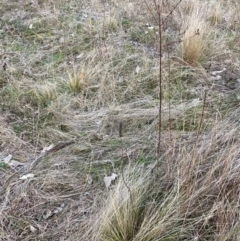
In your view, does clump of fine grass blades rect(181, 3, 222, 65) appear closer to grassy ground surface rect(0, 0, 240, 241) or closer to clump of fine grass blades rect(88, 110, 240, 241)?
grassy ground surface rect(0, 0, 240, 241)

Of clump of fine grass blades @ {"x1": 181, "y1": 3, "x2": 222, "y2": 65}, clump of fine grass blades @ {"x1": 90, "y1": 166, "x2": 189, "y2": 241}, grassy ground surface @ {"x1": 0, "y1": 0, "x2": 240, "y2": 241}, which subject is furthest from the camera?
clump of fine grass blades @ {"x1": 181, "y1": 3, "x2": 222, "y2": 65}

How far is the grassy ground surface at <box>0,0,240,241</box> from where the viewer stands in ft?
5.42

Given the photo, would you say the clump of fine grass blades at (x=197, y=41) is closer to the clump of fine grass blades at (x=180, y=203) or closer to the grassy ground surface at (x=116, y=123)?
the grassy ground surface at (x=116, y=123)

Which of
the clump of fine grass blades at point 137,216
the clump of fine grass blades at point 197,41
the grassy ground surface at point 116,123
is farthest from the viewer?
the clump of fine grass blades at point 197,41

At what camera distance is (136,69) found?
3078 millimetres

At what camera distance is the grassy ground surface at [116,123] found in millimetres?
1653

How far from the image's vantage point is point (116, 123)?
97.8 inches

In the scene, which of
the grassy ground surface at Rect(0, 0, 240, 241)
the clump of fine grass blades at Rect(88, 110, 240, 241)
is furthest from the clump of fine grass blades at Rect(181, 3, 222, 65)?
the clump of fine grass blades at Rect(88, 110, 240, 241)

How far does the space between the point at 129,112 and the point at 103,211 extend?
104 centimetres

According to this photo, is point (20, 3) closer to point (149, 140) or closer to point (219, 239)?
point (149, 140)

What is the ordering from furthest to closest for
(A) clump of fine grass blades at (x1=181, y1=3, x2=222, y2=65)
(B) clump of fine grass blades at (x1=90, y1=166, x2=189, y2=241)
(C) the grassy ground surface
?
(A) clump of fine grass blades at (x1=181, y1=3, x2=222, y2=65), (C) the grassy ground surface, (B) clump of fine grass blades at (x1=90, y1=166, x2=189, y2=241)

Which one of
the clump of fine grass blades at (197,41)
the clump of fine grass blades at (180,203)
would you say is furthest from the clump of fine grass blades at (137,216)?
the clump of fine grass blades at (197,41)

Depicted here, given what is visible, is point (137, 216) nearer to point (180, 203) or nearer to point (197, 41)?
point (180, 203)

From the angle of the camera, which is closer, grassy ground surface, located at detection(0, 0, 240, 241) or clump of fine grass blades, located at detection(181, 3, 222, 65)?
grassy ground surface, located at detection(0, 0, 240, 241)
